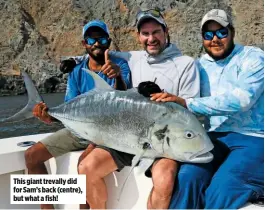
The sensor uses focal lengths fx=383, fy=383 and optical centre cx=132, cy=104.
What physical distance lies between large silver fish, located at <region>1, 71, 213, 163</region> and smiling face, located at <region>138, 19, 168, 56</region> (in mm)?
471

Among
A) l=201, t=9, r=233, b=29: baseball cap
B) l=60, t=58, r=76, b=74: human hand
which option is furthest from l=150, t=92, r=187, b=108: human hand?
l=60, t=58, r=76, b=74: human hand

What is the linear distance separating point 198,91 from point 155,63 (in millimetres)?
402

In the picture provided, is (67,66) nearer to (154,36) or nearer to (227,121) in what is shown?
(154,36)

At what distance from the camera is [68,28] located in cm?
5850

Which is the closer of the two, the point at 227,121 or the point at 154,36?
the point at 227,121

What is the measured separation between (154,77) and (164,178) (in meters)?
0.84

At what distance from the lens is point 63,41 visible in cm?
5738

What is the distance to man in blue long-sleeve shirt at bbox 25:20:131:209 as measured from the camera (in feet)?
10.0

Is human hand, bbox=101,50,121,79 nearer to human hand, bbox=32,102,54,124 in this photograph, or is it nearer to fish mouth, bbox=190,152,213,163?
human hand, bbox=32,102,54,124

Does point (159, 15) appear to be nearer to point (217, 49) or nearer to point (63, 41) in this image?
point (217, 49)

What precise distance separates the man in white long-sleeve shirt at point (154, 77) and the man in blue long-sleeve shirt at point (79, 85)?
14 cm

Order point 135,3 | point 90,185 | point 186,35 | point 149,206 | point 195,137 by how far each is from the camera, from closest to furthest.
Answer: point 195,137 → point 149,206 → point 90,185 → point 186,35 → point 135,3

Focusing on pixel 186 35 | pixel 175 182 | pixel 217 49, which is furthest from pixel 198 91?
pixel 186 35

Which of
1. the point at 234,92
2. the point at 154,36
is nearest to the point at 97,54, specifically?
the point at 154,36
